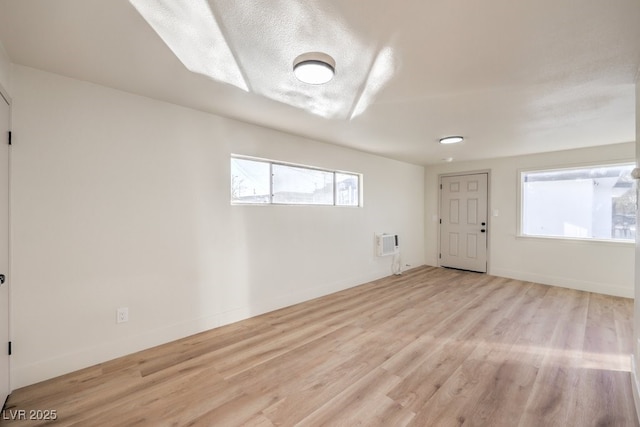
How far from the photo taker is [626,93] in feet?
7.80

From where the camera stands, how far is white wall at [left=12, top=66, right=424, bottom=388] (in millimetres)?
2043

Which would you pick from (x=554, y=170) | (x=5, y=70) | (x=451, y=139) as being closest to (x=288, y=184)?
(x=451, y=139)

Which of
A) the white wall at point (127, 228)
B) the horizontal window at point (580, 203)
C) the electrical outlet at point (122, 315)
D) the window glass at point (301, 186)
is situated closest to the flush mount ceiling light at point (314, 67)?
the white wall at point (127, 228)

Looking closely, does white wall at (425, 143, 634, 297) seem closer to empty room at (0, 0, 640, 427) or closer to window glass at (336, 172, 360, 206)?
empty room at (0, 0, 640, 427)

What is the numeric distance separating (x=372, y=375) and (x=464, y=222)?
4676 millimetres

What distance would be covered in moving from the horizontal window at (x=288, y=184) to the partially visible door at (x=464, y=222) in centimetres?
250

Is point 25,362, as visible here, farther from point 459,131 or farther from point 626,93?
point 626,93

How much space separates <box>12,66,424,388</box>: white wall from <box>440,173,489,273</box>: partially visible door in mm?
3887

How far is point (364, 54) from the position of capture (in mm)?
1802

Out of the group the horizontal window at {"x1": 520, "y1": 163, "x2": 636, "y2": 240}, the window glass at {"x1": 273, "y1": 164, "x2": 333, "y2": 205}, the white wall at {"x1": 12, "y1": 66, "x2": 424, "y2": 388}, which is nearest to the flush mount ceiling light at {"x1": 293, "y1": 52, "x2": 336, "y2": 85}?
the white wall at {"x1": 12, "y1": 66, "x2": 424, "y2": 388}

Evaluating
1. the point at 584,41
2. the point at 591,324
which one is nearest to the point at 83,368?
the point at 584,41

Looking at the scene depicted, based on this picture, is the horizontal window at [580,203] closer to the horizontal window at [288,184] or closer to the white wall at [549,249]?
the white wall at [549,249]

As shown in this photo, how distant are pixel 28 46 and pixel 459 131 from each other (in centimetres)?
412

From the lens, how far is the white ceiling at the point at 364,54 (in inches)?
56.5
